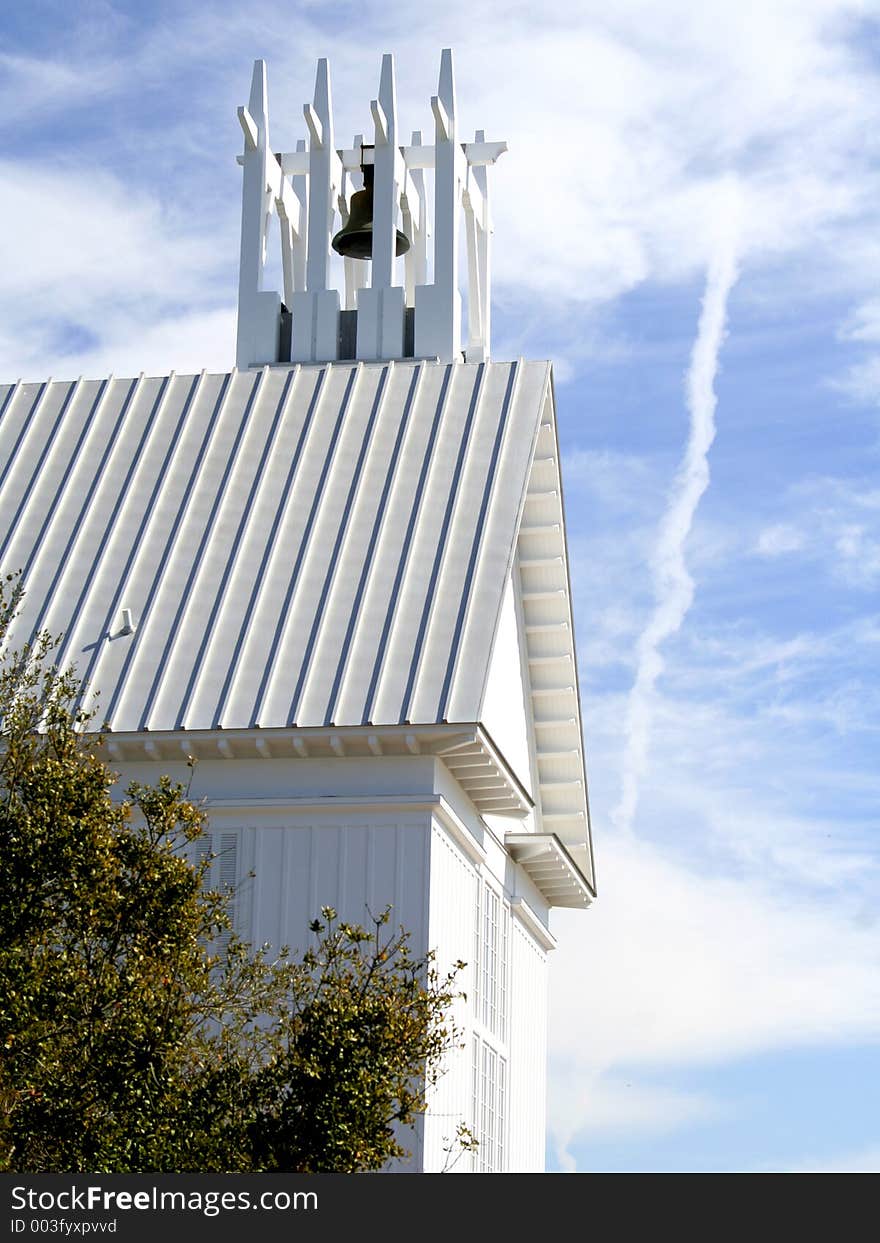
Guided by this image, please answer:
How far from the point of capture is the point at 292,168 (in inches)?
1384

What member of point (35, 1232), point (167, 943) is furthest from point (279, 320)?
point (35, 1232)

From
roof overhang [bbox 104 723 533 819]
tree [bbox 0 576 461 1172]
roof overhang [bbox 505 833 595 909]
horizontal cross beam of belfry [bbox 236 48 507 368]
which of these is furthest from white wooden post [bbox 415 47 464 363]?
tree [bbox 0 576 461 1172]

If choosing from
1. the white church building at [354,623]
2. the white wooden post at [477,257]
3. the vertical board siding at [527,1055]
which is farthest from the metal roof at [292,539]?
the white wooden post at [477,257]

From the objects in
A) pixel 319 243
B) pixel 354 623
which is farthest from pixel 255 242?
pixel 354 623

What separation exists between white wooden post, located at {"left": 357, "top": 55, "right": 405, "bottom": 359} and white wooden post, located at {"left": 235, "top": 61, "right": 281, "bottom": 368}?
5.25 ft

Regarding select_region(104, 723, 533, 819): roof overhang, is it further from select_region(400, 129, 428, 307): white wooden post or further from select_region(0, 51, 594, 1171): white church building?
select_region(400, 129, 428, 307): white wooden post

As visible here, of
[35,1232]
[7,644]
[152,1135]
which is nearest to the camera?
[35,1232]

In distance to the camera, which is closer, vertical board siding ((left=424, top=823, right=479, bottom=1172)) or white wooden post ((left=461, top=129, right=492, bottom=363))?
vertical board siding ((left=424, top=823, right=479, bottom=1172))

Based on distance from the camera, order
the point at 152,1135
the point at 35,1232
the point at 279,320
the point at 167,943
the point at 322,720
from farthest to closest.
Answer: the point at 279,320
the point at 322,720
the point at 167,943
the point at 152,1135
the point at 35,1232

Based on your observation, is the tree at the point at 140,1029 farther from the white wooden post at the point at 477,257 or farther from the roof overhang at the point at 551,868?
the white wooden post at the point at 477,257

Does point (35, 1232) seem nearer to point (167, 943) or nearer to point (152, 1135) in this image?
point (152, 1135)

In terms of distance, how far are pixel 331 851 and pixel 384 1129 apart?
819 centimetres

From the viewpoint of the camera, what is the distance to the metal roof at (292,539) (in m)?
23.6

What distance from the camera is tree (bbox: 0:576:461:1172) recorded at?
48.4ft
